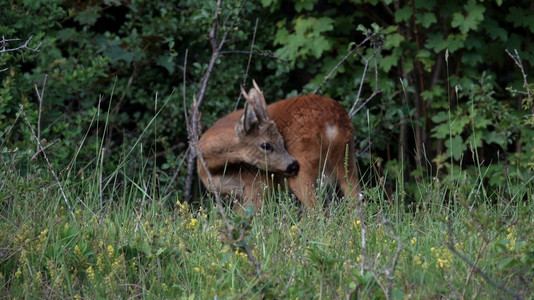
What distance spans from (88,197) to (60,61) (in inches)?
123

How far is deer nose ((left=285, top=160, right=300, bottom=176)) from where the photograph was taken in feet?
19.8

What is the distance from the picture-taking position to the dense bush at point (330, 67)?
759cm

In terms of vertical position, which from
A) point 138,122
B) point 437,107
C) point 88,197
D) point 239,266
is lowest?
point 138,122

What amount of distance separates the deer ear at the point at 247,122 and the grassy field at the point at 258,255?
6.25ft

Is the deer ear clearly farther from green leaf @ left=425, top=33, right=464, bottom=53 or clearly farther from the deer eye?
green leaf @ left=425, top=33, right=464, bottom=53

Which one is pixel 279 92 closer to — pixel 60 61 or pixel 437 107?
pixel 437 107

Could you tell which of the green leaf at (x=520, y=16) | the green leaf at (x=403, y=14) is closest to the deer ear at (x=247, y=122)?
the green leaf at (x=403, y=14)

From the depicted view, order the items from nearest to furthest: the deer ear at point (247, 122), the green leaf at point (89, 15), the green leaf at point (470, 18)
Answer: the deer ear at point (247, 122) < the green leaf at point (470, 18) < the green leaf at point (89, 15)

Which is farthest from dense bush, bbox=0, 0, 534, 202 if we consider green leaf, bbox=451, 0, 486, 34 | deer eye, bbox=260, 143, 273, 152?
deer eye, bbox=260, 143, 273, 152

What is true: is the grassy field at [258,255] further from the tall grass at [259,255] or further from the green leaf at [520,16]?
the green leaf at [520,16]

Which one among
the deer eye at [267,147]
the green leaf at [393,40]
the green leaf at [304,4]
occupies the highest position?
the green leaf at [304,4]

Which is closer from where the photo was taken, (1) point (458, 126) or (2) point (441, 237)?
(2) point (441, 237)

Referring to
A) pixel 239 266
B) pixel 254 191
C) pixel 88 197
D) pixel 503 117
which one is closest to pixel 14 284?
pixel 239 266

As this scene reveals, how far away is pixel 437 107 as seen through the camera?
325 inches
